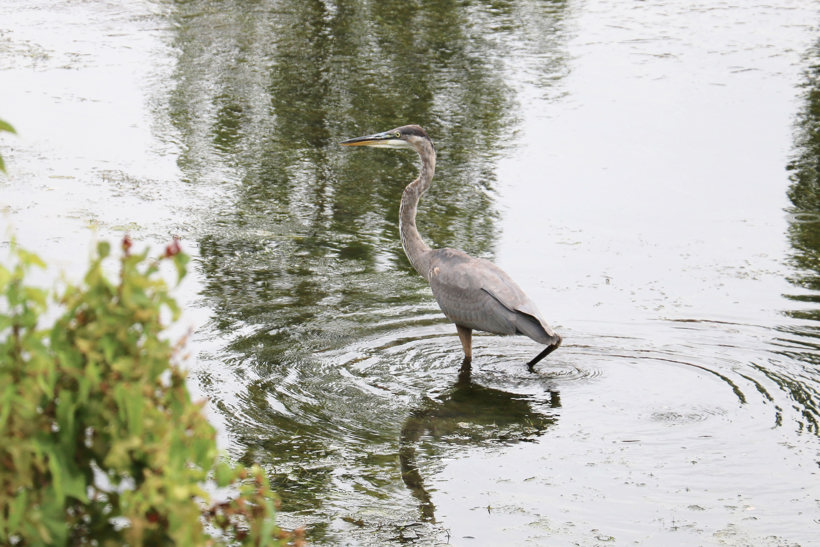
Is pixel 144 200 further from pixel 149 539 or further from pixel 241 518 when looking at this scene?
pixel 149 539

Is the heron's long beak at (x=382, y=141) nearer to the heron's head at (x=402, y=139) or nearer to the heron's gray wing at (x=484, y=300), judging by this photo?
the heron's head at (x=402, y=139)

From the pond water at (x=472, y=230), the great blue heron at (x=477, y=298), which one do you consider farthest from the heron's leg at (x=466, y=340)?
the pond water at (x=472, y=230)

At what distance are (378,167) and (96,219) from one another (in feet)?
10.1

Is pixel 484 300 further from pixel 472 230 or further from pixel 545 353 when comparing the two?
pixel 472 230

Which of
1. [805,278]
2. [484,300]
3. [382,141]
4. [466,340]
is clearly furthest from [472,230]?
[805,278]

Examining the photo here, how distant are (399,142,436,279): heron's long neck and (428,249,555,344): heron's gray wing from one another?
1.19 feet

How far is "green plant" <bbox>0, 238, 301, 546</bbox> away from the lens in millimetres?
2156

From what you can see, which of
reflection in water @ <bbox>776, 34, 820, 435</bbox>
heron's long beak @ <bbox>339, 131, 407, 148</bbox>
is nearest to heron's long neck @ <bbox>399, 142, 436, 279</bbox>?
heron's long beak @ <bbox>339, 131, 407, 148</bbox>

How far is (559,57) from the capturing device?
14.9m

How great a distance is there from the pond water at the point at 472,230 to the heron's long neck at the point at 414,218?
0.36m

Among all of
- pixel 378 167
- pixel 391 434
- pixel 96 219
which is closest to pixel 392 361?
pixel 391 434

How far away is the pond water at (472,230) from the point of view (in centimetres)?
549

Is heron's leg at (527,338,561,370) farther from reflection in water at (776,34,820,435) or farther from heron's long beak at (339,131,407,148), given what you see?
heron's long beak at (339,131,407,148)

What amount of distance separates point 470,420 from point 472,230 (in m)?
3.27
